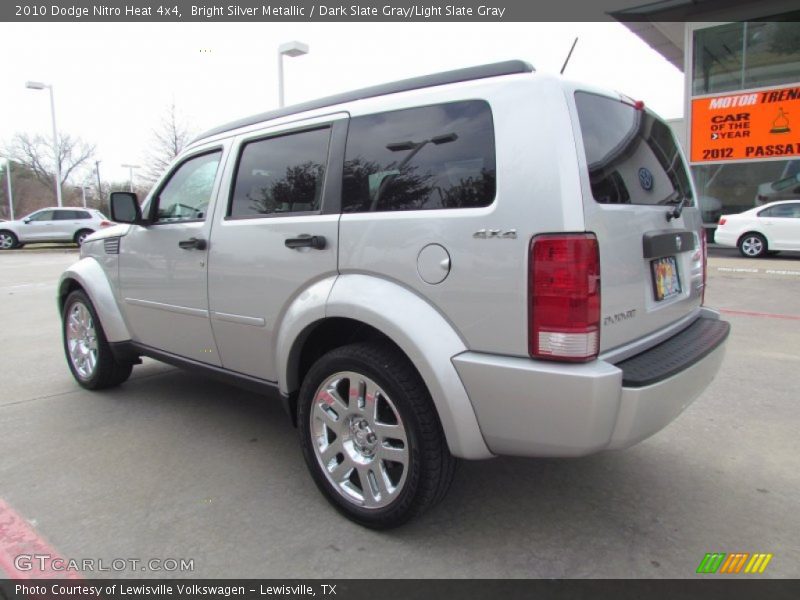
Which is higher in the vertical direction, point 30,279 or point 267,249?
point 267,249

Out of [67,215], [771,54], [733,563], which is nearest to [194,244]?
[733,563]

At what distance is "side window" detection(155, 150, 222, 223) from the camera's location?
3.47 meters

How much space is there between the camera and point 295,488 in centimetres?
296

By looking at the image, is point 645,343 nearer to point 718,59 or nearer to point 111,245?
point 111,245

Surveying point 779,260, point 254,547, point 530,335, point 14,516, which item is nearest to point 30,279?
point 14,516

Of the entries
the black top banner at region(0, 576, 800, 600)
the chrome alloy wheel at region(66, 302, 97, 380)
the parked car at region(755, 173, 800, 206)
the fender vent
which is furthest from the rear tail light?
the parked car at region(755, 173, 800, 206)

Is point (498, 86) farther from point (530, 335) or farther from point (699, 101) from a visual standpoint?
point (699, 101)

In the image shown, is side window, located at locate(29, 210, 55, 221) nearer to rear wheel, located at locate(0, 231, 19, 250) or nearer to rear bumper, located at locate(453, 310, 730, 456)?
rear wheel, located at locate(0, 231, 19, 250)

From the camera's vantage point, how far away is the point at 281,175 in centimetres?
304

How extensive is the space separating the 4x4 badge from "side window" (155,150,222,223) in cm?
193

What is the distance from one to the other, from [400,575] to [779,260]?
14.9 m

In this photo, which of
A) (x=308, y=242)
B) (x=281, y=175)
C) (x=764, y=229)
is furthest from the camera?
(x=764, y=229)

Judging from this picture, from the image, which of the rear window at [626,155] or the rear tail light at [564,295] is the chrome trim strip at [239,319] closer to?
the rear tail light at [564,295]

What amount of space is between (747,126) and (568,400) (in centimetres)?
1974
